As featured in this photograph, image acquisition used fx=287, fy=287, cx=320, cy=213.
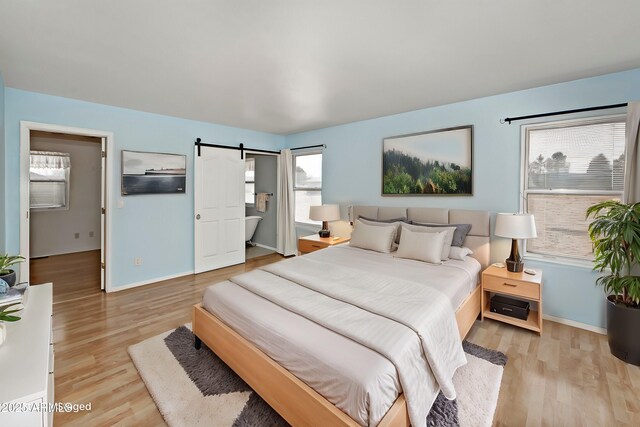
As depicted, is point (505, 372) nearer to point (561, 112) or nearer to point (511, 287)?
point (511, 287)

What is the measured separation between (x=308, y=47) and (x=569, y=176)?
9.23ft

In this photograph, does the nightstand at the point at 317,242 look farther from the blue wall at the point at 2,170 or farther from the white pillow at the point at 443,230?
the blue wall at the point at 2,170

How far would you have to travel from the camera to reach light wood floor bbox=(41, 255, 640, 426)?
5.77 feet

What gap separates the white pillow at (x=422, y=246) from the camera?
2951 mm

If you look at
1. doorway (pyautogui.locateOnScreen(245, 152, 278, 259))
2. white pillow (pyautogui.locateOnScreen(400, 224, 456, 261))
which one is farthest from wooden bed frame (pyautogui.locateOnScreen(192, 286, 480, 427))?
doorway (pyautogui.locateOnScreen(245, 152, 278, 259))

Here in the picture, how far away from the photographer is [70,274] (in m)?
4.49

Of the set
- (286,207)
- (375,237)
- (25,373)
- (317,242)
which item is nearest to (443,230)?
(375,237)

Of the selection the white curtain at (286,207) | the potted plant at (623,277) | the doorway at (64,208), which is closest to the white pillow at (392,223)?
the potted plant at (623,277)

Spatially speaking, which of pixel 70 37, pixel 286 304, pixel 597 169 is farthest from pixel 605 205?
pixel 70 37

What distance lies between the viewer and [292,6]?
65.6 inches

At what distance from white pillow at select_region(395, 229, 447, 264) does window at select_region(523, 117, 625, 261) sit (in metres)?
1.05

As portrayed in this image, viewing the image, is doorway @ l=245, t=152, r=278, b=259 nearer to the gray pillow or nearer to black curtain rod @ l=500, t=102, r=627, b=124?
the gray pillow

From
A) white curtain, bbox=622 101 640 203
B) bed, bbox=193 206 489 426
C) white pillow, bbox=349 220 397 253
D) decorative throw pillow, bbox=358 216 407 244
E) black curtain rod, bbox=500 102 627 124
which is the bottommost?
bed, bbox=193 206 489 426

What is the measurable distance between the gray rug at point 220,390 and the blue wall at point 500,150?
1214mm
